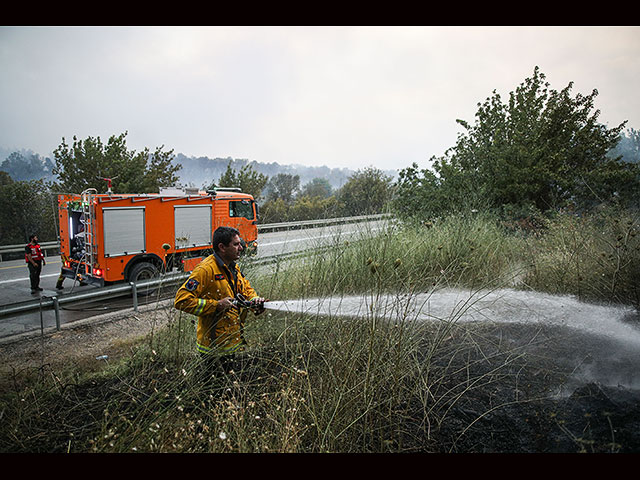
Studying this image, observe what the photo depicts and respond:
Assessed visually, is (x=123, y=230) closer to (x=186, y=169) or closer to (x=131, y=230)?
(x=131, y=230)

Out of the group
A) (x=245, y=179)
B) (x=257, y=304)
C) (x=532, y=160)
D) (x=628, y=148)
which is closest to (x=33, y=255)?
(x=257, y=304)

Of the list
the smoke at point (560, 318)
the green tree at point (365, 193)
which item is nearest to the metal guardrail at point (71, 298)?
the smoke at point (560, 318)

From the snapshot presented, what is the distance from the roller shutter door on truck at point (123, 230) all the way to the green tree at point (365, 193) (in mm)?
3170

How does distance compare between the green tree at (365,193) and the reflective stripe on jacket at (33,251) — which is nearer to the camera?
the reflective stripe on jacket at (33,251)

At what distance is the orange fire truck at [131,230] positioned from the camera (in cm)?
578

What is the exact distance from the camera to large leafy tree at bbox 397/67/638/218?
7.26m

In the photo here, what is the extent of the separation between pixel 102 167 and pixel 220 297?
6.45 meters

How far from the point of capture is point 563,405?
78.0 inches

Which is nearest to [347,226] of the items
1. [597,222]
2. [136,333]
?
[136,333]

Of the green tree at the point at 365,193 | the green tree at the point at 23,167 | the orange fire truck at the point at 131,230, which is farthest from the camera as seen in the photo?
the orange fire truck at the point at 131,230

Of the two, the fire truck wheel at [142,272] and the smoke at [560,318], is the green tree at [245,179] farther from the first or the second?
the smoke at [560,318]

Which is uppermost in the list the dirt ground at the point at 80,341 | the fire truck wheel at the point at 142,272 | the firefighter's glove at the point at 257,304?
the firefighter's glove at the point at 257,304

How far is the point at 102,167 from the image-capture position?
7398mm
